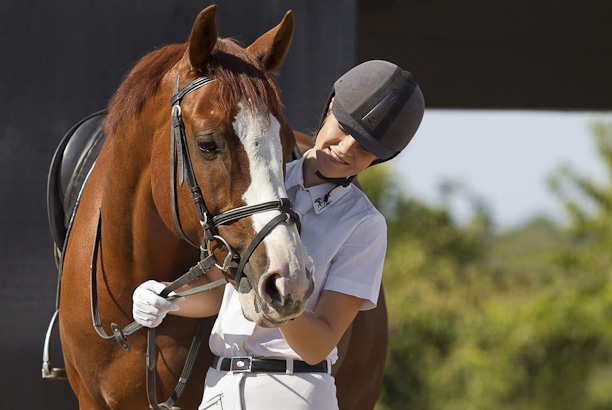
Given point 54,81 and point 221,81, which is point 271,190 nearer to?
point 221,81

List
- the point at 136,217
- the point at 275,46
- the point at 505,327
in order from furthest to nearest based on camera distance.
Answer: the point at 505,327
the point at 136,217
the point at 275,46

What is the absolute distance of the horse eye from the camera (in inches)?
67.5

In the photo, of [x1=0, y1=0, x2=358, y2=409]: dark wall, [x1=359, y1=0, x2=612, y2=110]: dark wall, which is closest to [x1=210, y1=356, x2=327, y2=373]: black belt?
[x1=0, y1=0, x2=358, y2=409]: dark wall

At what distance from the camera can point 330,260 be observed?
5.72 ft

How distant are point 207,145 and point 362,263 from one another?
0.45m

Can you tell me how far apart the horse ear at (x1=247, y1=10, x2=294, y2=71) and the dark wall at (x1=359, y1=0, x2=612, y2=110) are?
2323mm

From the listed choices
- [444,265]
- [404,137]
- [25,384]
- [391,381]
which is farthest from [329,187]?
[444,265]

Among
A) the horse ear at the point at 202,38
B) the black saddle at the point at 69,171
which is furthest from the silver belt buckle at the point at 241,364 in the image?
the black saddle at the point at 69,171

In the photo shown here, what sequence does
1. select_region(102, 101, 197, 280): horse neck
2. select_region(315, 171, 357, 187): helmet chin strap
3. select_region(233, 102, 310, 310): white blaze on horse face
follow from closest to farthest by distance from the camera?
select_region(233, 102, 310, 310): white blaze on horse face
select_region(315, 171, 357, 187): helmet chin strap
select_region(102, 101, 197, 280): horse neck

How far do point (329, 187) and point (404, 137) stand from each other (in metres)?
0.22

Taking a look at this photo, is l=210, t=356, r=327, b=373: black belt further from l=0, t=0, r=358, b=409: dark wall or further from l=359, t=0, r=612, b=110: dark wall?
l=359, t=0, r=612, b=110: dark wall

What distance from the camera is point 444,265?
19.0 m

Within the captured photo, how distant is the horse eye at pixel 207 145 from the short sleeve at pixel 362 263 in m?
0.37

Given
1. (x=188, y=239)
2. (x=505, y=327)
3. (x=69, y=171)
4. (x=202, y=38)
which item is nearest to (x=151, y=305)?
(x=188, y=239)
